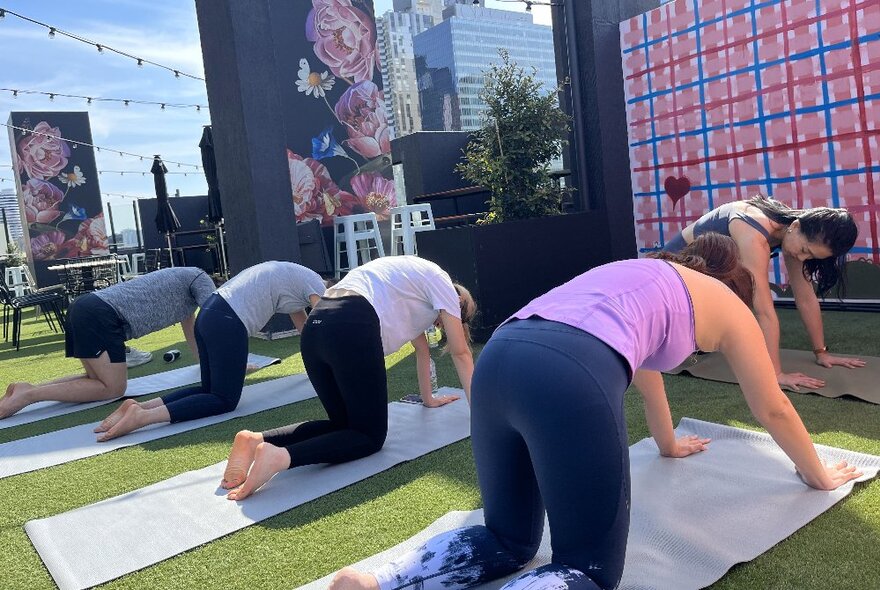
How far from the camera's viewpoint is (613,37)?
18.2ft

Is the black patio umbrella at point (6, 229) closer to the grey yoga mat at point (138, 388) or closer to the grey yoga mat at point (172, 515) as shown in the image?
the grey yoga mat at point (138, 388)

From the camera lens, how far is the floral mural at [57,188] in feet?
48.9

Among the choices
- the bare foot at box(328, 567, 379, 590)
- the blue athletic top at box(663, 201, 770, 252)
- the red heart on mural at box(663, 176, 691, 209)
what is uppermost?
the red heart on mural at box(663, 176, 691, 209)

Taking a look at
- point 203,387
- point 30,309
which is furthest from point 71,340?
point 30,309

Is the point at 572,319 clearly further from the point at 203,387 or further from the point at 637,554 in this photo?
the point at 203,387

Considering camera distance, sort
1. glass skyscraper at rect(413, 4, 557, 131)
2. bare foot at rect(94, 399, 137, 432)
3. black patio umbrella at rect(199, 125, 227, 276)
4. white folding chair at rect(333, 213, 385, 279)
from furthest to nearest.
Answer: white folding chair at rect(333, 213, 385, 279)
black patio umbrella at rect(199, 125, 227, 276)
glass skyscraper at rect(413, 4, 557, 131)
bare foot at rect(94, 399, 137, 432)

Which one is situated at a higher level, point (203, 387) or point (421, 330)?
point (421, 330)

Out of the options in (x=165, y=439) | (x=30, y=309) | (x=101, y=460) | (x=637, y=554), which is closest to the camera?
(x=637, y=554)

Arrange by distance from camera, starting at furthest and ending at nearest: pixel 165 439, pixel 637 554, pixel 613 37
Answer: pixel 613 37
pixel 165 439
pixel 637 554

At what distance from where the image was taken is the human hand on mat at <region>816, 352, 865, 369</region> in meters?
3.17

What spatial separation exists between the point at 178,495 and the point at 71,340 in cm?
183

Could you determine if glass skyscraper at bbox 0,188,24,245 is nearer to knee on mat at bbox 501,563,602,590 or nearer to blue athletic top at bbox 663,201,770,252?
blue athletic top at bbox 663,201,770,252

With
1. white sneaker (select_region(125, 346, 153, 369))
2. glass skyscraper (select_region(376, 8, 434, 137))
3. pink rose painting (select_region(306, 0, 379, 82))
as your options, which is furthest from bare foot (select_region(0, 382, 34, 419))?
glass skyscraper (select_region(376, 8, 434, 137))

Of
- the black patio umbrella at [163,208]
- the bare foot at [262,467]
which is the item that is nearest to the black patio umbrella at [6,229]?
the black patio umbrella at [163,208]
